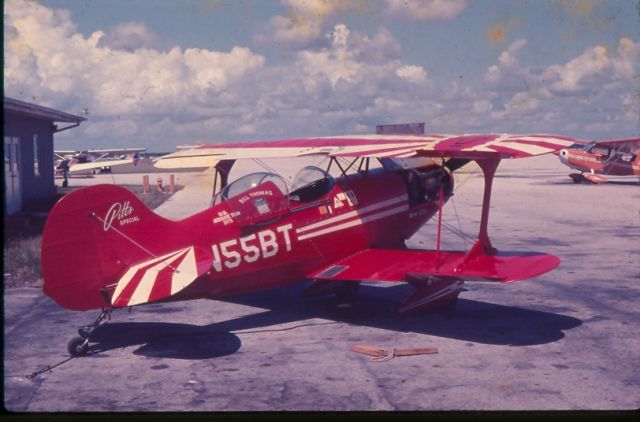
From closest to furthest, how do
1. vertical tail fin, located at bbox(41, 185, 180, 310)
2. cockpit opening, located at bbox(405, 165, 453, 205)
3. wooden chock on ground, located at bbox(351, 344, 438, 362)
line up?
vertical tail fin, located at bbox(41, 185, 180, 310) < wooden chock on ground, located at bbox(351, 344, 438, 362) < cockpit opening, located at bbox(405, 165, 453, 205)

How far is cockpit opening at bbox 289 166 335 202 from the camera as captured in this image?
331 inches

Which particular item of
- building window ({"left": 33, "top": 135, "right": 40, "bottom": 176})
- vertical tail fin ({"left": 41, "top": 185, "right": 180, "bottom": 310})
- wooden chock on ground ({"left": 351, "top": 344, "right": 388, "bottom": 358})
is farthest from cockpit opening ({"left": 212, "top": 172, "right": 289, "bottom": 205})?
building window ({"left": 33, "top": 135, "right": 40, "bottom": 176})

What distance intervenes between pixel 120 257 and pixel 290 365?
2168 mm

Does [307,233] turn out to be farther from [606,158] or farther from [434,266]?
[606,158]

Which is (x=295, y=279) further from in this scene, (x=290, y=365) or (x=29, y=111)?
(x=29, y=111)

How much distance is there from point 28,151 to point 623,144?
27.7 meters

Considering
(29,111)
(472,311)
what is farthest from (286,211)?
(29,111)

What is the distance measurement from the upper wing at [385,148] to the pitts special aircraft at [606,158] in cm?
2546

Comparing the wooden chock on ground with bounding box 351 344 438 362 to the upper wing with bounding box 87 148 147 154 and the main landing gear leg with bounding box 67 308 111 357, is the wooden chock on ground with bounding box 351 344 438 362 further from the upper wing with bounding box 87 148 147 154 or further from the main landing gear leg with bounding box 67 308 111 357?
the upper wing with bounding box 87 148 147 154

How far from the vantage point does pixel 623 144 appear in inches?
1262

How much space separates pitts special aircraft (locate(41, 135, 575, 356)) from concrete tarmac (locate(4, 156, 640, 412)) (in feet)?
1.89

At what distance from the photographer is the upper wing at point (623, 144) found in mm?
31781

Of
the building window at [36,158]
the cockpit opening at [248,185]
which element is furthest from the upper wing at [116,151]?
the cockpit opening at [248,185]

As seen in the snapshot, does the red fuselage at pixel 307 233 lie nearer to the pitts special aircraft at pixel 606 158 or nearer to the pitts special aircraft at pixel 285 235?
the pitts special aircraft at pixel 285 235
